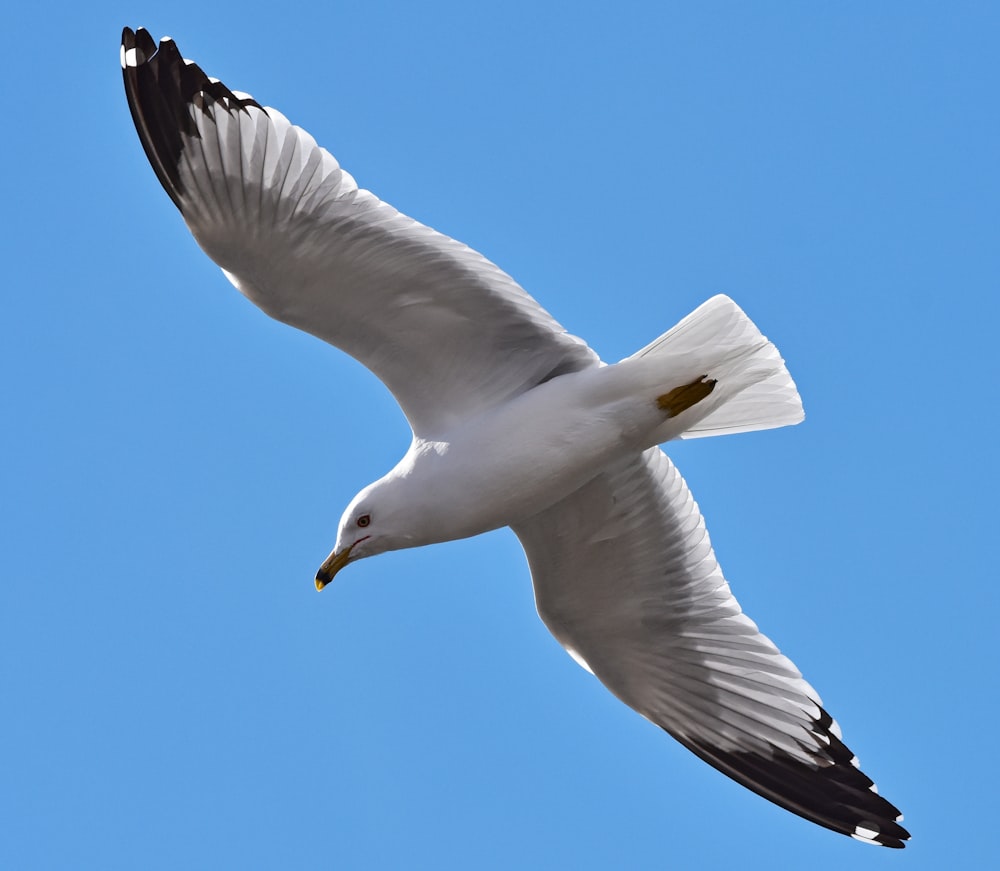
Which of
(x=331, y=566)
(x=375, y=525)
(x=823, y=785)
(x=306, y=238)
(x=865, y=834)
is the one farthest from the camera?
(x=823, y=785)

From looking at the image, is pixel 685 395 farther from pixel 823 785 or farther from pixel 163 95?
pixel 163 95

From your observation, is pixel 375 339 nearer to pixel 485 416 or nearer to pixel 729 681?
pixel 485 416

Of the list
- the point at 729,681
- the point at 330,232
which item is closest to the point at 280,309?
the point at 330,232

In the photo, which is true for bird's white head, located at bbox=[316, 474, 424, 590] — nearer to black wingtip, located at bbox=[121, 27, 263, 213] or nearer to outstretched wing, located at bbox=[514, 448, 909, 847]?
outstretched wing, located at bbox=[514, 448, 909, 847]

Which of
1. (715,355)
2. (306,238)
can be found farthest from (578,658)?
(306,238)

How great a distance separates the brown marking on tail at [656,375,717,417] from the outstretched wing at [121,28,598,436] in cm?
45

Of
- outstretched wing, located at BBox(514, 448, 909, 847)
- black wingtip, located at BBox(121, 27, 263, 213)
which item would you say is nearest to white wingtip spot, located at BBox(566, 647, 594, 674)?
outstretched wing, located at BBox(514, 448, 909, 847)

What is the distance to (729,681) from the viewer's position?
27.7 ft

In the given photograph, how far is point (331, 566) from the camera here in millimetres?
7766

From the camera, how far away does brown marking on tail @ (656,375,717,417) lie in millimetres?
7504

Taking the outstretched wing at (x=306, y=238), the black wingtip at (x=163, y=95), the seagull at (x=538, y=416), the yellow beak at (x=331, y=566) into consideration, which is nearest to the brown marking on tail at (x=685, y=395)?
the seagull at (x=538, y=416)

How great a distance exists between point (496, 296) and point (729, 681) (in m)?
2.25

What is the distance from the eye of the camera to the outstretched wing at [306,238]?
23.7ft

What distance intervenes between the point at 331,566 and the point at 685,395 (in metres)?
1.70
